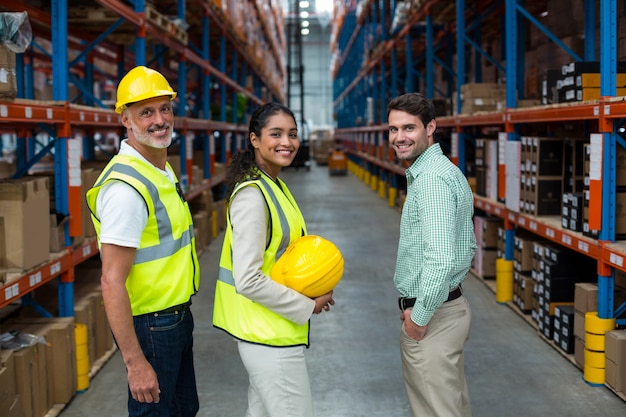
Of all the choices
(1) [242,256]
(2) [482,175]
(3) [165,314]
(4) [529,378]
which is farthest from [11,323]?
(2) [482,175]

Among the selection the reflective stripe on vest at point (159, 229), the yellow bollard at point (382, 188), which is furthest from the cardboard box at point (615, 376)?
the yellow bollard at point (382, 188)

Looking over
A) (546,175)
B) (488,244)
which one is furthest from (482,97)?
(546,175)

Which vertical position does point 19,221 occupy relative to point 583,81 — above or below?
below

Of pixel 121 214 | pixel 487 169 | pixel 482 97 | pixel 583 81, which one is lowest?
pixel 121 214

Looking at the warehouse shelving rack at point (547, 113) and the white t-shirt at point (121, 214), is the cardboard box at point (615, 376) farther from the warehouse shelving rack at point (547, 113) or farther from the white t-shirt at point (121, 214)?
the white t-shirt at point (121, 214)

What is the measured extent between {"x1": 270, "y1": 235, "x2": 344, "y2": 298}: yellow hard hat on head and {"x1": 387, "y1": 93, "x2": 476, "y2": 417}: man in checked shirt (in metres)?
0.41

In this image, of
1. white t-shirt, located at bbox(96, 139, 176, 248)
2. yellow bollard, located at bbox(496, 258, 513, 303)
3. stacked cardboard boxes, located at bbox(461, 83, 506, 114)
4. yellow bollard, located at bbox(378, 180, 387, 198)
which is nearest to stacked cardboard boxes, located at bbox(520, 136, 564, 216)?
yellow bollard, located at bbox(496, 258, 513, 303)

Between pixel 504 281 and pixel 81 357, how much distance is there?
4030 mm

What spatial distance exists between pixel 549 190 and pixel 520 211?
449 millimetres

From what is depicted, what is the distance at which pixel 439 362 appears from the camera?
272 centimetres

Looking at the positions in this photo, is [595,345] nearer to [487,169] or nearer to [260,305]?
[260,305]

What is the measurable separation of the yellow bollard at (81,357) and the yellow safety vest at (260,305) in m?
2.31

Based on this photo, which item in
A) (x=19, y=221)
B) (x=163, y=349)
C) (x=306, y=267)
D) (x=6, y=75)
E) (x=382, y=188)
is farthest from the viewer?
(x=382, y=188)

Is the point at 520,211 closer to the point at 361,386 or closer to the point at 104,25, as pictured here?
the point at 361,386
